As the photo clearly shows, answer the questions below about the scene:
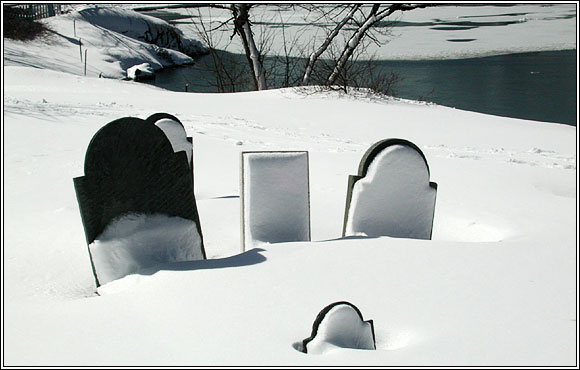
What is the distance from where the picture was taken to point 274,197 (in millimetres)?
3791

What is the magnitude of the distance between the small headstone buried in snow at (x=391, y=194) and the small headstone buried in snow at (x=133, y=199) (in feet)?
3.55

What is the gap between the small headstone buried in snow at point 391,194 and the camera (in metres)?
3.77

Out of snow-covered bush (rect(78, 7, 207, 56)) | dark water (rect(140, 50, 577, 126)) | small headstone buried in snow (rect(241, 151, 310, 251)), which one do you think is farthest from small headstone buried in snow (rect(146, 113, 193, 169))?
snow-covered bush (rect(78, 7, 207, 56))

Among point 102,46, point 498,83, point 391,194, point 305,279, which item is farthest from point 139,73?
point 305,279

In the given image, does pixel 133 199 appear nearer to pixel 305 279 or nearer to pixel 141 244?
pixel 141 244

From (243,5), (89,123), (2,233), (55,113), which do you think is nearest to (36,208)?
(2,233)

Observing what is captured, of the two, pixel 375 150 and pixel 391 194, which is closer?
pixel 375 150

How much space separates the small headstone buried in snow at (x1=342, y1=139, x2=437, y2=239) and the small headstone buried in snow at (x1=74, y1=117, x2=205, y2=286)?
3.55 feet

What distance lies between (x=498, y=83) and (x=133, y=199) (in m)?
15.0

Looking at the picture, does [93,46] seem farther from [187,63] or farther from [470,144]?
[470,144]

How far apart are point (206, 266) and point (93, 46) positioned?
26.2m

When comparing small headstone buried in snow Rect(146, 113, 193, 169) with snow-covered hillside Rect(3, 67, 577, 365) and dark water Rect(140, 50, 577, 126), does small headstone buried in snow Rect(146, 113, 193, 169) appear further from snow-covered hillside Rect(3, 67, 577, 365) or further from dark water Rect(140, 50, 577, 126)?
dark water Rect(140, 50, 577, 126)

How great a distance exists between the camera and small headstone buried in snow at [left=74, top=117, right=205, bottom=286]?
10.6ft

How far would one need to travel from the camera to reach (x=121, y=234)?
132 inches
